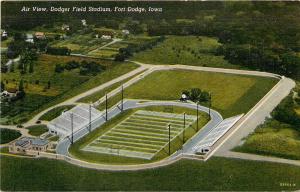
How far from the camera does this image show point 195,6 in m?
49.7

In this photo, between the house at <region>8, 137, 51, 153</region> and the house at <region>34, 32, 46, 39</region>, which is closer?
the house at <region>8, 137, 51, 153</region>

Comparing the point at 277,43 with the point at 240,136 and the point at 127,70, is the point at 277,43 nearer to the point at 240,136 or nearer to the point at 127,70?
the point at 127,70

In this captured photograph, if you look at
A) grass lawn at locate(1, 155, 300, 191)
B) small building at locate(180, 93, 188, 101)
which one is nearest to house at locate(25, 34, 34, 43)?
small building at locate(180, 93, 188, 101)

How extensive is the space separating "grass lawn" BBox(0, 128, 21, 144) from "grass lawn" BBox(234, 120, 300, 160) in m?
11.2

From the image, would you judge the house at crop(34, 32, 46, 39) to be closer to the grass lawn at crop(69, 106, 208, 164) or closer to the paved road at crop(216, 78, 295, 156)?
the grass lawn at crop(69, 106, 208, 164)

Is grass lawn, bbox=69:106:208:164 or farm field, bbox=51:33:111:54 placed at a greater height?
farm field, bbox=51:33:111:54

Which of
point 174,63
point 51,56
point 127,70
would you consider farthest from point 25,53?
point 174,63

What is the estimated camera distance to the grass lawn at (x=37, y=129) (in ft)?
119

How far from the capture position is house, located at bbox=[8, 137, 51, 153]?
111 ft

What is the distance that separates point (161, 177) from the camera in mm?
31094

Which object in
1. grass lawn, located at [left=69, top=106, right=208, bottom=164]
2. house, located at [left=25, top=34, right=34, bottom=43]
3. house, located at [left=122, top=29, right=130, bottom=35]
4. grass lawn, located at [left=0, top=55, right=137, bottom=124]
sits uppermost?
house, located at [left=25, top=34, right=34, bottom=43]

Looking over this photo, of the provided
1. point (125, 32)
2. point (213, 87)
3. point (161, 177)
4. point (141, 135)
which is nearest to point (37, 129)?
point (141, 135)

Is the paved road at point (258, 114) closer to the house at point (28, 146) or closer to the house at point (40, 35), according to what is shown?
the house at point (28, 146)

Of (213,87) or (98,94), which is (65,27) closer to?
(98,94)
